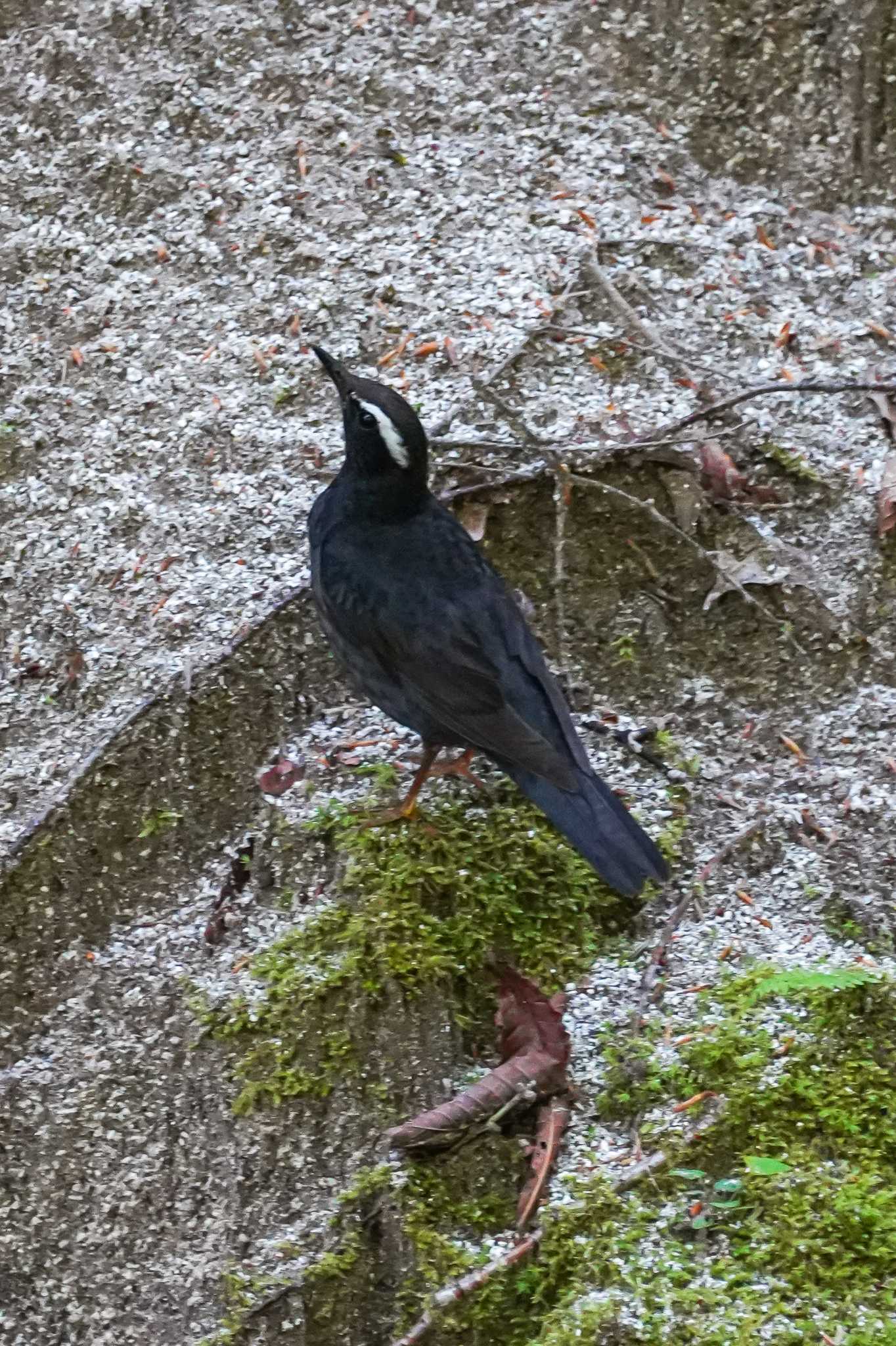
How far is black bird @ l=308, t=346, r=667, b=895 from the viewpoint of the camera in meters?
3.30

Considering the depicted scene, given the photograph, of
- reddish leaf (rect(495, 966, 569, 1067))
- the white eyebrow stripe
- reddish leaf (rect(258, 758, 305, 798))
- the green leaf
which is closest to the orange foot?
reddish leaf (rect(258, 758, 305, 798))

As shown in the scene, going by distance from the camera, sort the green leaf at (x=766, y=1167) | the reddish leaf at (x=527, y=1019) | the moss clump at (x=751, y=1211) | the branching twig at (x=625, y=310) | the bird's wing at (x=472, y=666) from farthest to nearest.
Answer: the branching twig at (x=625, y=310) < the bird's wing at (x=472, y=666) < the reddish leaf at (x=527, y=1019) < the green leaf at (x=766, y=1167) < the moss clump at (x=751, y=1211)

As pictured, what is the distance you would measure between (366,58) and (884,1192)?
393 centimetres

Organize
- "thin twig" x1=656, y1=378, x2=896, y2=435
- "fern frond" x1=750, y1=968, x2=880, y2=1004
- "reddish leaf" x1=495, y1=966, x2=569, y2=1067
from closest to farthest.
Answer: "fern frond" x1=750, y1=968, x2=880, y2=1004, "reddish leaf" x1=495, y1=966, x2=569, y2=1067, "thin twig" x1=656, y1=378, x2=896, y2=435

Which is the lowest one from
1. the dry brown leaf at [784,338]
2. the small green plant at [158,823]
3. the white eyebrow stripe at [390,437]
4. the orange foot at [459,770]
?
the orange foot at [459,770]

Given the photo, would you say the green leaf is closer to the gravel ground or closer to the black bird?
the gravel ground

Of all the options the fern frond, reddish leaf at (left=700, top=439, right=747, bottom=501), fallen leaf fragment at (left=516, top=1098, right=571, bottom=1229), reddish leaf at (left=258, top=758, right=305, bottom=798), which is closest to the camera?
fallen leaf fragment at (left=516, top=1098, right=571, bottom=1229)

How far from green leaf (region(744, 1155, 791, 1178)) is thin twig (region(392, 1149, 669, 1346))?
186 millimetres

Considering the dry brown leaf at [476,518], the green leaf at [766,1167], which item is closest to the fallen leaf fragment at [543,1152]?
the green leaf at [766,1167]

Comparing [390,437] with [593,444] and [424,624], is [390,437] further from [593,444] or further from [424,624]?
[593,444]

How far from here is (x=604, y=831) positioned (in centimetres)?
314

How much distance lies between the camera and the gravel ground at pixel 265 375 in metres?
3.31

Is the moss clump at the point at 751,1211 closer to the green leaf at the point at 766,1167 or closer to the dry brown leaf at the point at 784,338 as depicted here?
the green leaf at the point at 766,1167

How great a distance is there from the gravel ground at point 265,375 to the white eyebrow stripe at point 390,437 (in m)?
0.38
